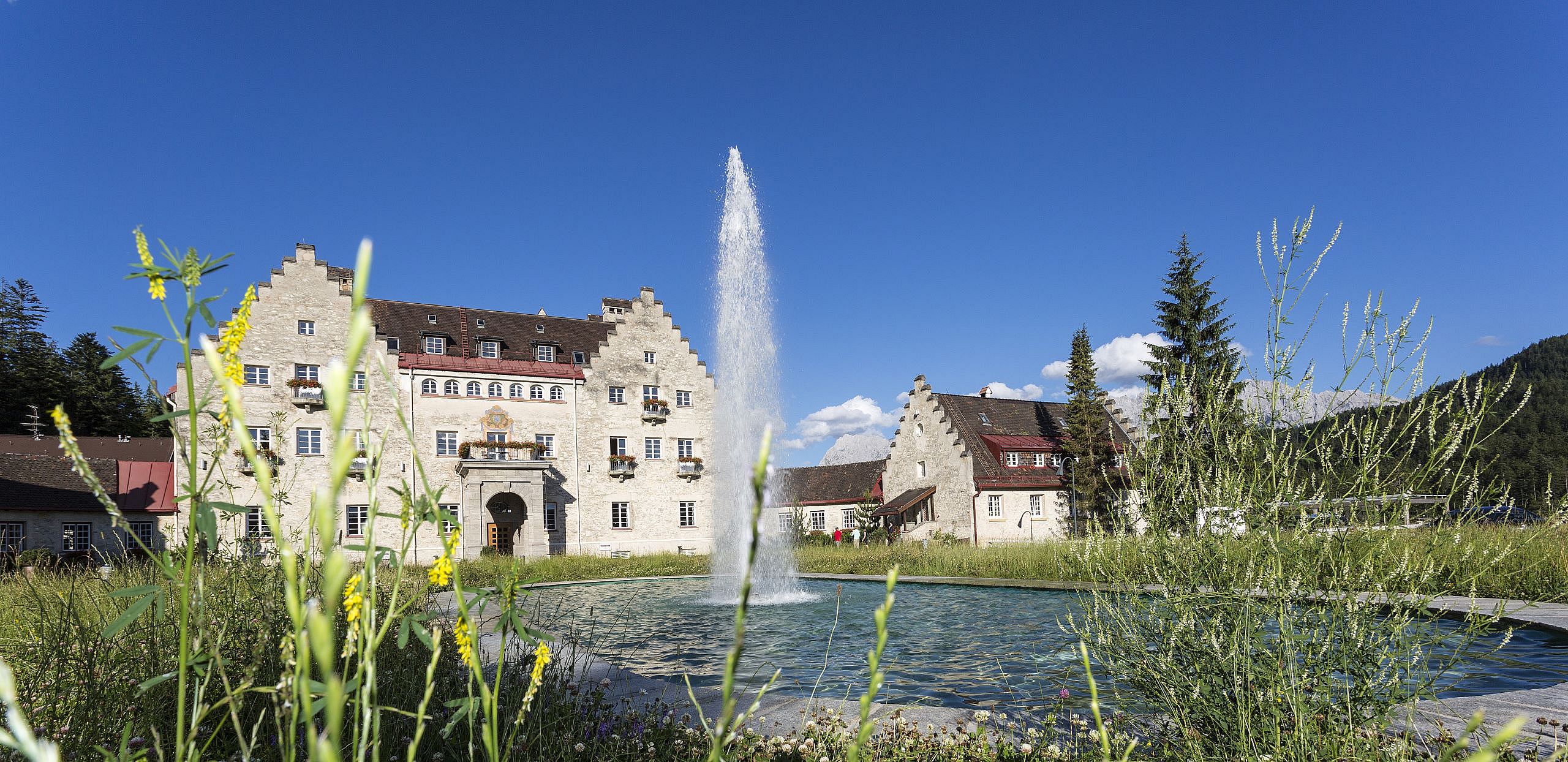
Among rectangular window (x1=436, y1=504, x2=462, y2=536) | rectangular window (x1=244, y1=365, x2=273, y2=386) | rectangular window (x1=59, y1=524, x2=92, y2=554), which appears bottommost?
rectangular window (x1=59, y1=524, x2=92, y2=554)

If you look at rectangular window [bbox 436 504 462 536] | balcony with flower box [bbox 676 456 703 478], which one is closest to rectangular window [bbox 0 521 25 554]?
balcony with flower box [bbox 676 456 703 478]

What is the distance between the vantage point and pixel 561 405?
36156mm

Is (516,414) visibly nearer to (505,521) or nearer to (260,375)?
(505,521)

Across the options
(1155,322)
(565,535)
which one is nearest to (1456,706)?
(1155,322)

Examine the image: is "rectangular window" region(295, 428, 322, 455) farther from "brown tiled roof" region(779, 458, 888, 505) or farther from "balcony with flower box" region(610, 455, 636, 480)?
"brown tiled roof" region(779, 458, 888, 505)

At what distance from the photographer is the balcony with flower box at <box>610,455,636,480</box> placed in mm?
36469

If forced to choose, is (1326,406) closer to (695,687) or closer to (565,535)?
(695,687)

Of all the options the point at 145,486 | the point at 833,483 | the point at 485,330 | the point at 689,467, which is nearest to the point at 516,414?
the point at 485,330

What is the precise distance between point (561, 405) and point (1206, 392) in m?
33.8

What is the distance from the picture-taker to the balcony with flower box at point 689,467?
38000 millimetres

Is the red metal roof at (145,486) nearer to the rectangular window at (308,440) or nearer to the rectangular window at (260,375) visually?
the rectangular window at (308,440)

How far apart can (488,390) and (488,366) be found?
1.06 m

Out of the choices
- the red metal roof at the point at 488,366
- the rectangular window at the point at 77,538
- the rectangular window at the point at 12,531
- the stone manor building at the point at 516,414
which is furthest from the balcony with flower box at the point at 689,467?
the rectangular window at the point at 12,531

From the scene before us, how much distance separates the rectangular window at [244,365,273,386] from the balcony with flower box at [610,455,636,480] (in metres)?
13.4
